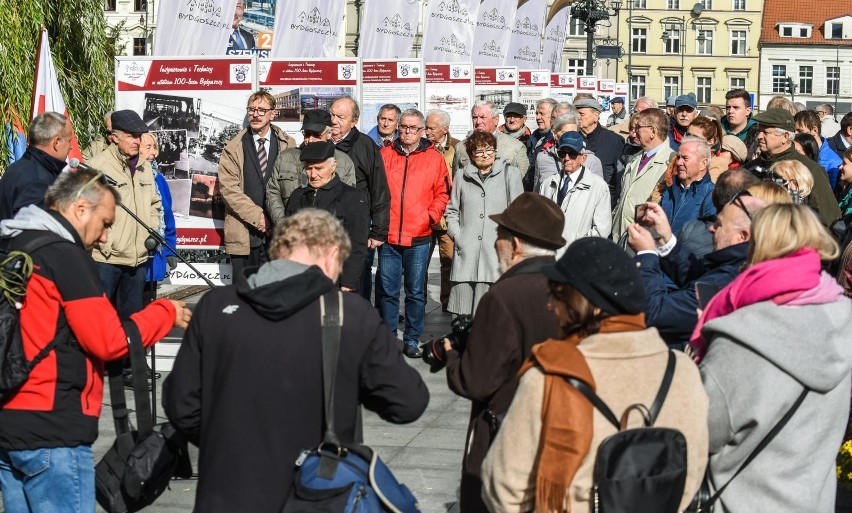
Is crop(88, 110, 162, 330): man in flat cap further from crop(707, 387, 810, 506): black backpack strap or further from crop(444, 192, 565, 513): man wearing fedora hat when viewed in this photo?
crop(707, 387, 810, 506): black backpack strap

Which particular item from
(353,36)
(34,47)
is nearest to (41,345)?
(34,47)

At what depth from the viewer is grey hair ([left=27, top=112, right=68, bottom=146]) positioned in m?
7.40

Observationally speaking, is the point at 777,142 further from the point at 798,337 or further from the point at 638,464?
the point at 638,464

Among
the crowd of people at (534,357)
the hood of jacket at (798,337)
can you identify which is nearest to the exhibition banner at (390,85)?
the crowd of people at (534,357)

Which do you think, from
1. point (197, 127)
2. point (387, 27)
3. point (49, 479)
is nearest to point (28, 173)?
point (49, 479)

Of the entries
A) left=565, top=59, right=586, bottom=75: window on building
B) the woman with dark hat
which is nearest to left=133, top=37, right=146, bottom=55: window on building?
left=565, top=59, right=586, bottom=75: window on building

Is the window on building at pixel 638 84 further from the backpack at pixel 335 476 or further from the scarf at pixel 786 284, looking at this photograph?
the backpack at pixel 335 476

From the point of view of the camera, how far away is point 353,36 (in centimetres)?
8575

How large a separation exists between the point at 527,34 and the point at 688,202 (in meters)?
21.5

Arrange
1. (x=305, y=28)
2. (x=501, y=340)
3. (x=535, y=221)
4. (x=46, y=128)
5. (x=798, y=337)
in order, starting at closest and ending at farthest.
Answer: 1. (x=798, y=337)
2. (x=501, y=340)
3. (x=535, y=221)
4. (x=46, y=128)
5. (x=305, y=28)

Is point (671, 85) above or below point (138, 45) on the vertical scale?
below

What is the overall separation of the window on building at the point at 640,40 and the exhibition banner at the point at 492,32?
3472 inches

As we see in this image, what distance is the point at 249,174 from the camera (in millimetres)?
10344

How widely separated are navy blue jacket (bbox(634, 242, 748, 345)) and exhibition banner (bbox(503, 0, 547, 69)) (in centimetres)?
2349
